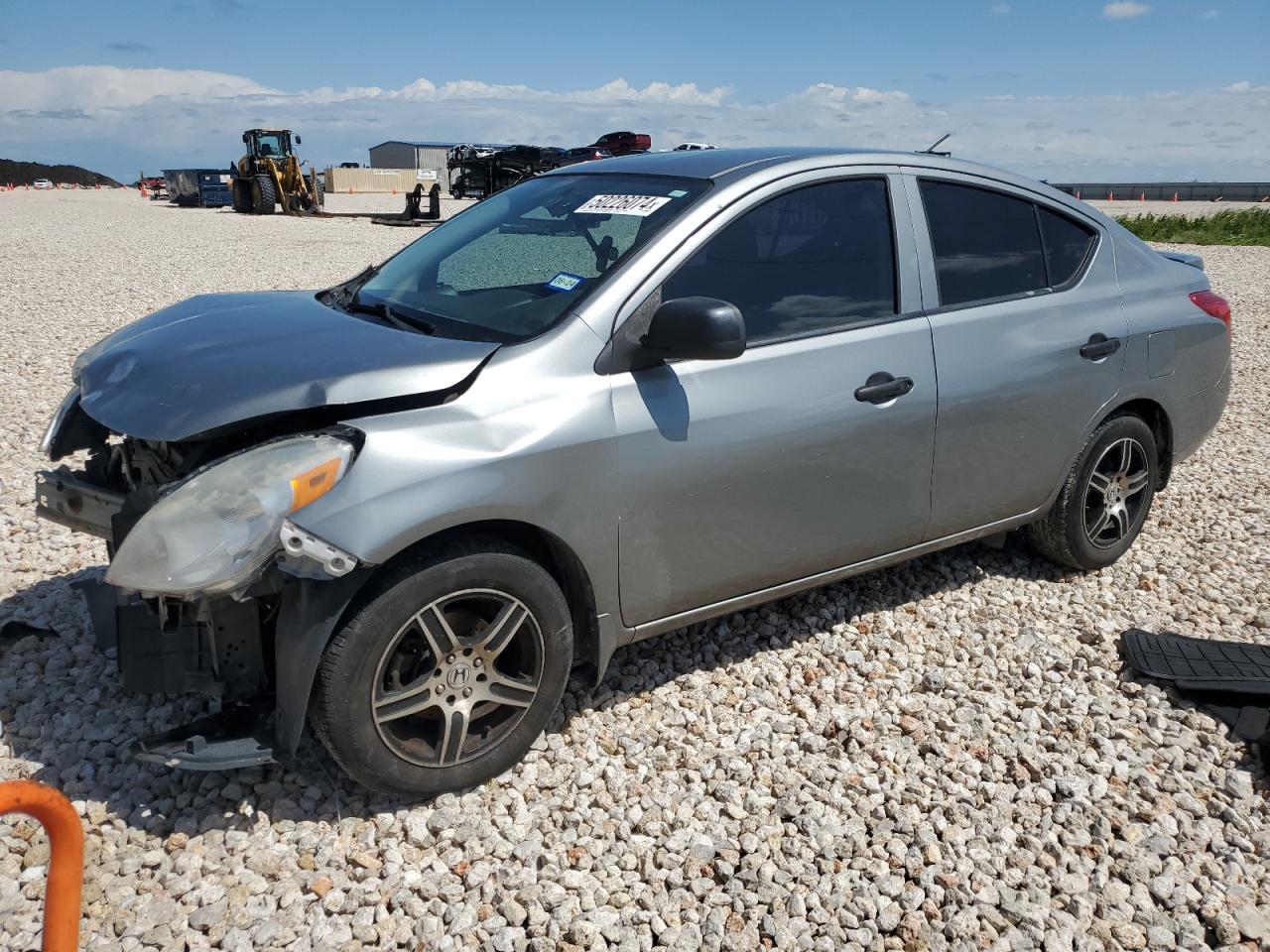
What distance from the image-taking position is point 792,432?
11.5 ft

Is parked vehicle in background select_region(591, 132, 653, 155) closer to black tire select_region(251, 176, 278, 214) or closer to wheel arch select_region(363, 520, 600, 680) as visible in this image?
black tire select_region(251, 176, 278, 214)

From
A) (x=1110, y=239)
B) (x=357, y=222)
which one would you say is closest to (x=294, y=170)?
(x=357, y=222)

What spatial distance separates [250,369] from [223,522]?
21.5 inches

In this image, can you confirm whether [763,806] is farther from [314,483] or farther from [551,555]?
[314,483]

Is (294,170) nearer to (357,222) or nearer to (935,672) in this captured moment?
(357,222)

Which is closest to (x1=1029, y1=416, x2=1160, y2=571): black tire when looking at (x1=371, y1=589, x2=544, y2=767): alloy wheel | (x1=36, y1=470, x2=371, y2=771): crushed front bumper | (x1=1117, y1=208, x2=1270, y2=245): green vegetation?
(x1=371, y1=589, x2=544, y2=767): alloy wheel

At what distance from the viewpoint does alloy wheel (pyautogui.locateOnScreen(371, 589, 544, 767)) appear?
294 centimetres

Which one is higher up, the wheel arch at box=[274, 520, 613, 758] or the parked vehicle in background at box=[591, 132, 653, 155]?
the parked vehicle in background at box=[591, 132, 653, 155]

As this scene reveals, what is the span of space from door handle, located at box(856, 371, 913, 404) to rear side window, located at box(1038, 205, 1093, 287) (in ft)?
3.67

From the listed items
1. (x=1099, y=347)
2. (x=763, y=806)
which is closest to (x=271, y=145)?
(x=1099, y=347)

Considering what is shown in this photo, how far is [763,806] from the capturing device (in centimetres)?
320

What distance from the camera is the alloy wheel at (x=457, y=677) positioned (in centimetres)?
294

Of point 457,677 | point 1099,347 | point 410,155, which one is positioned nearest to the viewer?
point 457,677

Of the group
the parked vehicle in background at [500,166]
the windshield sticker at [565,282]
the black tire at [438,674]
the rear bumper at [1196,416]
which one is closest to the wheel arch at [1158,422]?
the rear bumper at [1196,416]
